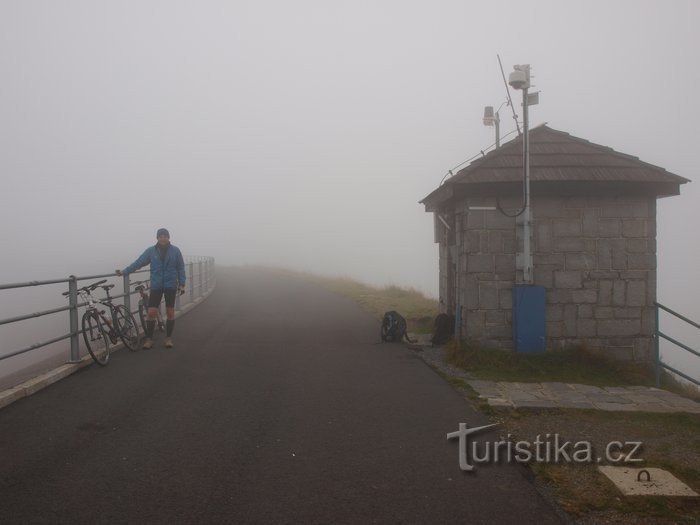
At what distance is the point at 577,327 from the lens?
9.16 meters

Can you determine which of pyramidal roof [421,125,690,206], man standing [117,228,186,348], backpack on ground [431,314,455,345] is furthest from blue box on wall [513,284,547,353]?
man standing [117,228,186,348]

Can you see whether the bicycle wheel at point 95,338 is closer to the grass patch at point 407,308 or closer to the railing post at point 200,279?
the grass patch at point 407,308

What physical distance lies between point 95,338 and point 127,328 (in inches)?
41.6

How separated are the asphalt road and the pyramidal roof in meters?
3.10

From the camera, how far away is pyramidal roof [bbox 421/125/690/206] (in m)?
9.04

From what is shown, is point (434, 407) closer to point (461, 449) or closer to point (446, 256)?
point (461, 449)

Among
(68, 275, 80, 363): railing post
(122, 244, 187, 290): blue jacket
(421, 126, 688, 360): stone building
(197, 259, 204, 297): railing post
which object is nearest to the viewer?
(68, 275, 80, 363): railing post

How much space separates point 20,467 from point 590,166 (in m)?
8.50

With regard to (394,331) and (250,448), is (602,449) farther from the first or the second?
(394,331)

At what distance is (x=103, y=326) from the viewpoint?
9188 millimetres

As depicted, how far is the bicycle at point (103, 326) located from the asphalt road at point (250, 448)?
0.35 meters

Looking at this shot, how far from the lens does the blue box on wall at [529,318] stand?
29.4 feet

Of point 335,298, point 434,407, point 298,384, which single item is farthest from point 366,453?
point 335,298

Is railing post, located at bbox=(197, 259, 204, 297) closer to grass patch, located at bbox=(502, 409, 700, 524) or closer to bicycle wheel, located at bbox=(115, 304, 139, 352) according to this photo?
bicycle wheel, located at bbox=(115, 304, 139, 352)
